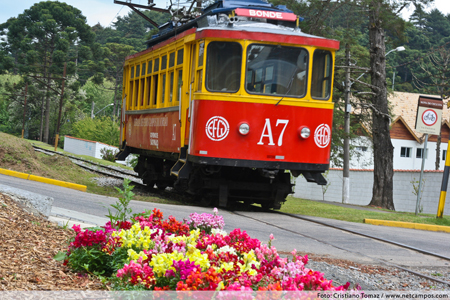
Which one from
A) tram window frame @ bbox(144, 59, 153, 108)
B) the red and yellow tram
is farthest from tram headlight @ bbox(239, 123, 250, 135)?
tram window frame @ bbox(144, 59, 153, 108)

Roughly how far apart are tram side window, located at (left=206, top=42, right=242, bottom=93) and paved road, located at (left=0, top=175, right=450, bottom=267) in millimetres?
2538

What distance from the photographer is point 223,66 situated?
11.9 metres

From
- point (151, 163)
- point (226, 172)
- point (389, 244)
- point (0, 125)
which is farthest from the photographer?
point (0, 125)

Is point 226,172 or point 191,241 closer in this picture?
point 191,241

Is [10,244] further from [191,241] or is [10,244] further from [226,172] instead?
[226,172]

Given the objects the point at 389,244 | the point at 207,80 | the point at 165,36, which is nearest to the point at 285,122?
the point at 207,80

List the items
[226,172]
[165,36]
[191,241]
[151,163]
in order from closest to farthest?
[191,241]
[226,172]
[165,36]
[151,163]

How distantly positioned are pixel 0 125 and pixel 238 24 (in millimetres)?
76029

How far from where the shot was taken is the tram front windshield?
11945mm

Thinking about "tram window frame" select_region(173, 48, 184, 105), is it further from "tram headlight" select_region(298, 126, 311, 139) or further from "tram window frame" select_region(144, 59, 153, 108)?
"tram headlight" select_region(298, 126, 311, 139)

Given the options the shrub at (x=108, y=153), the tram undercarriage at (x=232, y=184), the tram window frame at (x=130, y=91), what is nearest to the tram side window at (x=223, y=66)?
the tram undercarriage at (x=232, y=184)

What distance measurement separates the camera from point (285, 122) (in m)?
12.0

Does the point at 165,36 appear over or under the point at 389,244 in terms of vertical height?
over

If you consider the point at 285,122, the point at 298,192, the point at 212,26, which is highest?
the point at 212,26
